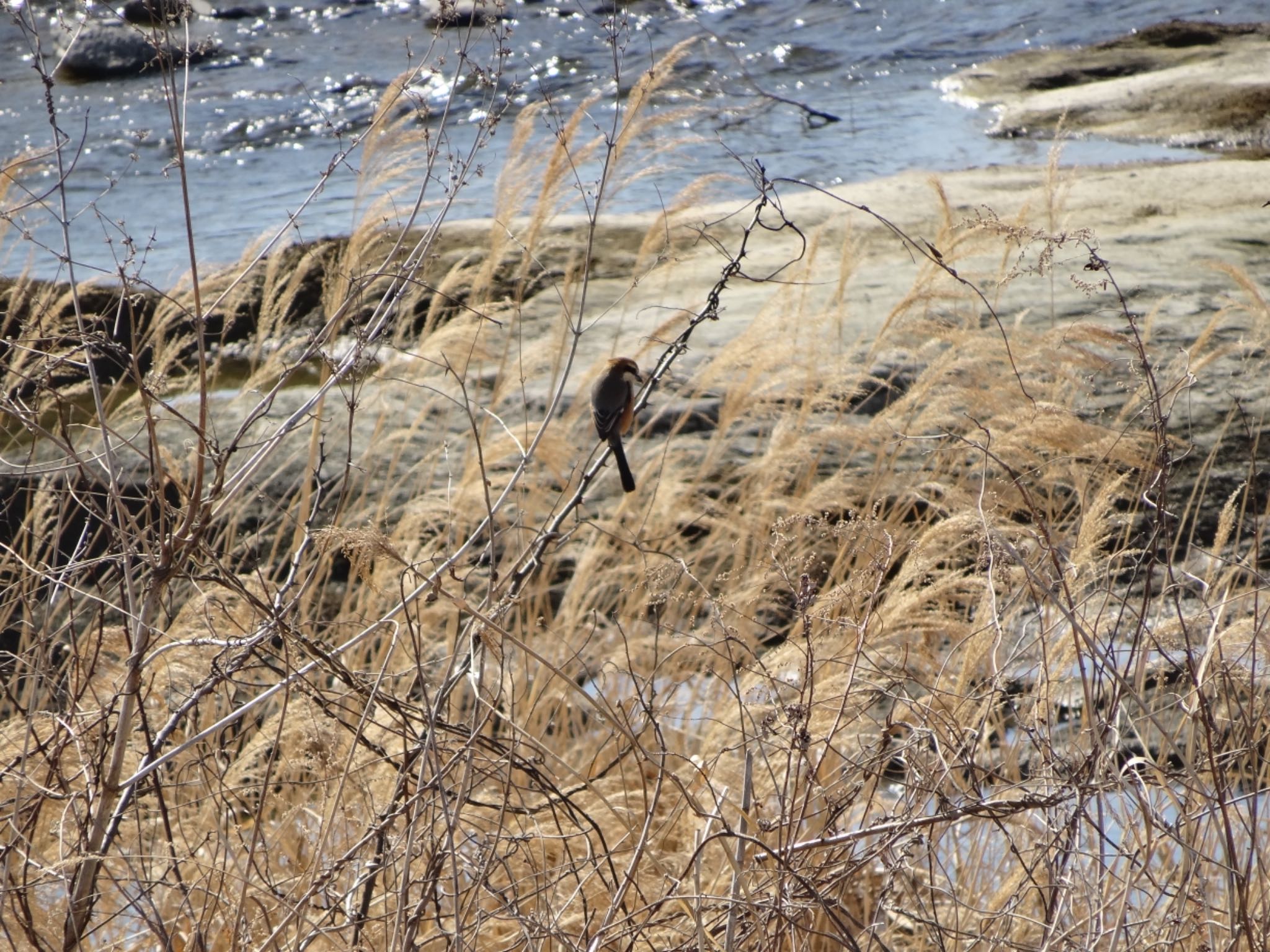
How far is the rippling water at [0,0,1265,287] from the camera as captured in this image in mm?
9531

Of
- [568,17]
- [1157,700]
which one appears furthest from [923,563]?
[568,17]

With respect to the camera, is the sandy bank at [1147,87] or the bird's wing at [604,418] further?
the sandy bank at [1147,87]

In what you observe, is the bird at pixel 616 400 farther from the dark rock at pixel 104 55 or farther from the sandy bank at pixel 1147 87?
the dark rock at pixel 104 55

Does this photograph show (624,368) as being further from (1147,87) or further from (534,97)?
(1147,87)

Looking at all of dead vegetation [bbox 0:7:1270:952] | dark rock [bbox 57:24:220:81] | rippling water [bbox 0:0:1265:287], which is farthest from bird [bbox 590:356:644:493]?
dark rock [bbox 57:24:220:81]

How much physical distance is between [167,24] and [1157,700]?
105 inches

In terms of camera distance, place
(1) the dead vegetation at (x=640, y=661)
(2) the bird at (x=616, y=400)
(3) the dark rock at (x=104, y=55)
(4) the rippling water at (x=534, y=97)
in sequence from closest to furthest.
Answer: (1) the dead vegetation at (x=640, y=661) < (2) the bird at (x=616, y=400) < (4) the rippling water at (x=534, y=97) < (3) the dark rock at (x=104, y=55)

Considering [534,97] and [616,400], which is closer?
[616,400]

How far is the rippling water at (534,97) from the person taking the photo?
375 inches

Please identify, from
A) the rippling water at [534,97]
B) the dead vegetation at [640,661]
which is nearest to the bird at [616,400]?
the dead vegetation at [640,661]

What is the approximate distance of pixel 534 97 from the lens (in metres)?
11.9

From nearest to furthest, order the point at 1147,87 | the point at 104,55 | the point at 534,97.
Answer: the point at 1147,87, the point at 534,97, the point at 104,55

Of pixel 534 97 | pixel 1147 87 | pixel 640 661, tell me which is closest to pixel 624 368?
pixel 640 661

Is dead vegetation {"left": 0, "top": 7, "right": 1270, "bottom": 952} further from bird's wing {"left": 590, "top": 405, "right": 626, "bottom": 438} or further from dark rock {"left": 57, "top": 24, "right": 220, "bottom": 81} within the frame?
dark rock {"left": 57, "top": 24, "right": 220, "bottom": 81}
